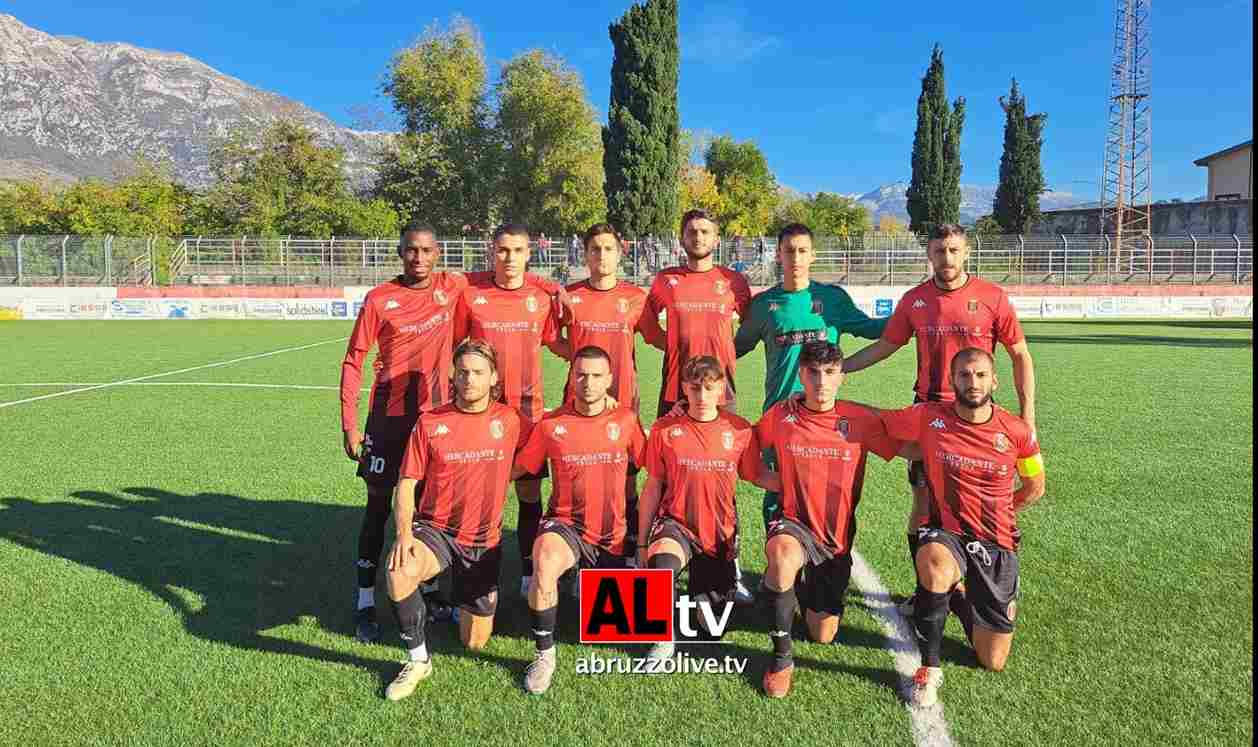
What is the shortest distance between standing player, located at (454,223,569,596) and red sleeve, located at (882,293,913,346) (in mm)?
1827

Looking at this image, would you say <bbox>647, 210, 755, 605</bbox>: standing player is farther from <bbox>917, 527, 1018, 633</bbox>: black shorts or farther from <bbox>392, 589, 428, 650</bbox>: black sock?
<bbox>392, 589, 428, 650</bbox>: black sock

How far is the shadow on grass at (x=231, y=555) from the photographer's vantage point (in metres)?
3.84

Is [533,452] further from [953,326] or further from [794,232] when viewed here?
[953,326]

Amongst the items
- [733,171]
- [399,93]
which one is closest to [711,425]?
[399,93]

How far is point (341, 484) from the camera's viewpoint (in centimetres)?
641

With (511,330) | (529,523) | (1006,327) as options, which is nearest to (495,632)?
(529,523)

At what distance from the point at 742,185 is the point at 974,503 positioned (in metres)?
65.2

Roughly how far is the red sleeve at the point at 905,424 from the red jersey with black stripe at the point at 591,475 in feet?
3.85

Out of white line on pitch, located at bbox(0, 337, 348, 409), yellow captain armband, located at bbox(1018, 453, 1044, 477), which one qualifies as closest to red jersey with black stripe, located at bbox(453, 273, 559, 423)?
yellow captain armband, located at bbox(1018, 453, 1044, 477)

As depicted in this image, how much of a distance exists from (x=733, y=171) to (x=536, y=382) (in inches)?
2670

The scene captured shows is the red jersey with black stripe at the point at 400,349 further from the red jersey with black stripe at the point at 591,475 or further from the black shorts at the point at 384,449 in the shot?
the red jersey with black stripe at the point at 591,475

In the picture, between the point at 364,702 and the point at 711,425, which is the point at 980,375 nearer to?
the point at 711,425

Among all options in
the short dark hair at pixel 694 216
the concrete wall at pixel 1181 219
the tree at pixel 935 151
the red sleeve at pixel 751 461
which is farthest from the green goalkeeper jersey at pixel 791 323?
the concrete wall at pixel 1181 219

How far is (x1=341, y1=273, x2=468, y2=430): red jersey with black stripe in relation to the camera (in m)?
4.23
